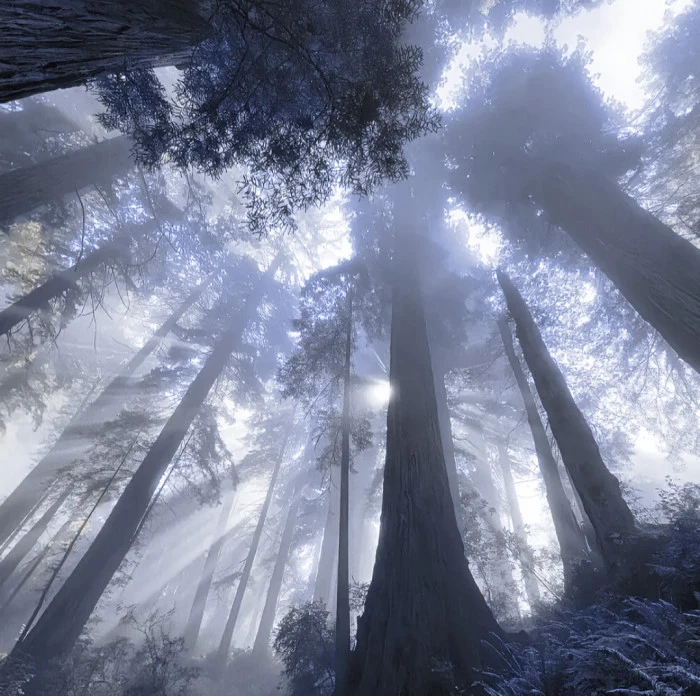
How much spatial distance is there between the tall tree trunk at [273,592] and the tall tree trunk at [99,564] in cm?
1279

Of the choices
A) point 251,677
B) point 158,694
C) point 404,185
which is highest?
point 404,185

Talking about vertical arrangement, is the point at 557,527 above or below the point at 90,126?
below

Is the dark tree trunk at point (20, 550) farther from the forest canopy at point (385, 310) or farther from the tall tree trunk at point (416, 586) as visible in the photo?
the tall tree trunk at point (416, 586)

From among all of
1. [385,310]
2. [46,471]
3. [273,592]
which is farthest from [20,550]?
[385,310]

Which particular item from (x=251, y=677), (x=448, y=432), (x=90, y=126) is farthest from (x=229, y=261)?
(x=251, y=677)

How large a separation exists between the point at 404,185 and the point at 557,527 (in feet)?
46.4

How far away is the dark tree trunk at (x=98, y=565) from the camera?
26.3ft

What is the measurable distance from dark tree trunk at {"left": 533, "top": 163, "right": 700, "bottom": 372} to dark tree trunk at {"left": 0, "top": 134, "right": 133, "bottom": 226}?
1234 centimetres

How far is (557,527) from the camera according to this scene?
10570 millimetres

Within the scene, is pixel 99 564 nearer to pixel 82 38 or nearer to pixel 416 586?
pixel 416 586

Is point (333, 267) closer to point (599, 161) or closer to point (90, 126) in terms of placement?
point (599, 161)

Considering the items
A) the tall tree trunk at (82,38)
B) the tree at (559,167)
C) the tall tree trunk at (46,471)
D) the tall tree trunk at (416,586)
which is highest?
the tree at (559,167)

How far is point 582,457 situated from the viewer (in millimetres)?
7066

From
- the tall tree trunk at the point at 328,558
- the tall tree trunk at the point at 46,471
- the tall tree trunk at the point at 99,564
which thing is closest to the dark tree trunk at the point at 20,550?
the tall tree trunk at the point at 46,471
